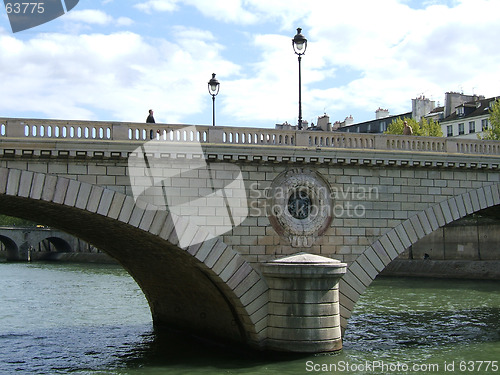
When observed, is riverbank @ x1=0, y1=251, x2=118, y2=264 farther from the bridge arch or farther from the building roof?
the building roof

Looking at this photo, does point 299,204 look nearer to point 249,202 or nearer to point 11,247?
point 249,202

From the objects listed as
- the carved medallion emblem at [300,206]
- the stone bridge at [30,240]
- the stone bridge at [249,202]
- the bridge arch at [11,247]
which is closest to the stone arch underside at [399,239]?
the stone bridge at [249,202]

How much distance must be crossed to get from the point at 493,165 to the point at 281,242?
8697 mm

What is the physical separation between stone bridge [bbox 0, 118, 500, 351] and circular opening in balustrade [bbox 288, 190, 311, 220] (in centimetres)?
3

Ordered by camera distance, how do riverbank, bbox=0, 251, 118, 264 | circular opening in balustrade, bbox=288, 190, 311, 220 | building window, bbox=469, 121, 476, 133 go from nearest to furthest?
1. circular opening in balustrade, bbox=288, 190, 311, 220
2. building window, bbox=469, 121, 476, 133
3. riverbank, bbox=0, 251, 118, 264

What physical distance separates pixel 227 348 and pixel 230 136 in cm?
667

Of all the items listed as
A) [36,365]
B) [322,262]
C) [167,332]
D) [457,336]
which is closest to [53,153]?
[36,365]

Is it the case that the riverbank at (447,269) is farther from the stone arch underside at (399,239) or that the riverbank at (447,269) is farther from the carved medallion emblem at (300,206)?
the carved medallion emblem at (300,206)

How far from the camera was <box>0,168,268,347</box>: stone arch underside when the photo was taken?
19203 mm

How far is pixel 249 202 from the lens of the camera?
21.6m

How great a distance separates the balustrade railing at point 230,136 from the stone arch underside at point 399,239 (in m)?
1.79

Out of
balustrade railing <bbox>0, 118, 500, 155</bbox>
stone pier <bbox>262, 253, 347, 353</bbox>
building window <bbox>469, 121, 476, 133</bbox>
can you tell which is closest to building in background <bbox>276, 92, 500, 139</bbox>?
building window <bbox>469, 121, 476, 133</bbox>

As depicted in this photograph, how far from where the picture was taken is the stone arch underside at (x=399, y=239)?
880 inches

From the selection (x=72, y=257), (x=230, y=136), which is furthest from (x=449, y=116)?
(x=230, y=136)
